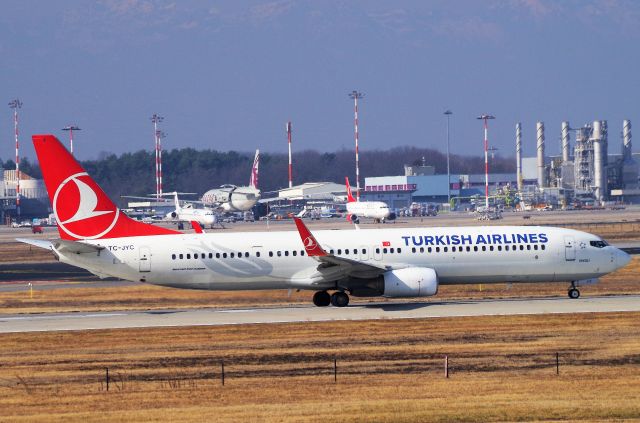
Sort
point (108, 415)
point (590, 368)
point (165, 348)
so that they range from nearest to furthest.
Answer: point (108, 415), point (590, 368), point (165, 348)

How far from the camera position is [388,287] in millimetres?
47875

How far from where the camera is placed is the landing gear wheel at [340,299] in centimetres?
4912

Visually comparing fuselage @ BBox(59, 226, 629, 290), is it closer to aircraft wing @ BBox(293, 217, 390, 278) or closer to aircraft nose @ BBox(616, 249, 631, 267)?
aircraft wing @ BBox(293, 217, 390, 278)

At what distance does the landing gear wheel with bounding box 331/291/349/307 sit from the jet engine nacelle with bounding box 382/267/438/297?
1.97 metres

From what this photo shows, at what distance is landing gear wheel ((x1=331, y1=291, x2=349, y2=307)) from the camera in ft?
161

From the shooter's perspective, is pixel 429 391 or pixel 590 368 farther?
pixel 590 368

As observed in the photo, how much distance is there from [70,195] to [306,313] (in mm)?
11326

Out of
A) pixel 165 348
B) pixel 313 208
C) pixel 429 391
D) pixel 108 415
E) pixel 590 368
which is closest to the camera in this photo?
pixel 108 415

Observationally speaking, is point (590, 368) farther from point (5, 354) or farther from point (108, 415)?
point (5, 354)

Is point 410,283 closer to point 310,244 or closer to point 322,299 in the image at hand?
point 322,299

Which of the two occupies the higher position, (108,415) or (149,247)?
(149,247)

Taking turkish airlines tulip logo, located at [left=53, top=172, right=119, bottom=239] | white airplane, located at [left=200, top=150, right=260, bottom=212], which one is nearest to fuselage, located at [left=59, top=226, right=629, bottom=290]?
turkish airlines tulip logo, located at [left=53, top=172, right=119, bottom=239]

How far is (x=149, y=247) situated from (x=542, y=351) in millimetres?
19555

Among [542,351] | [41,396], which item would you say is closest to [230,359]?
[41,396]
